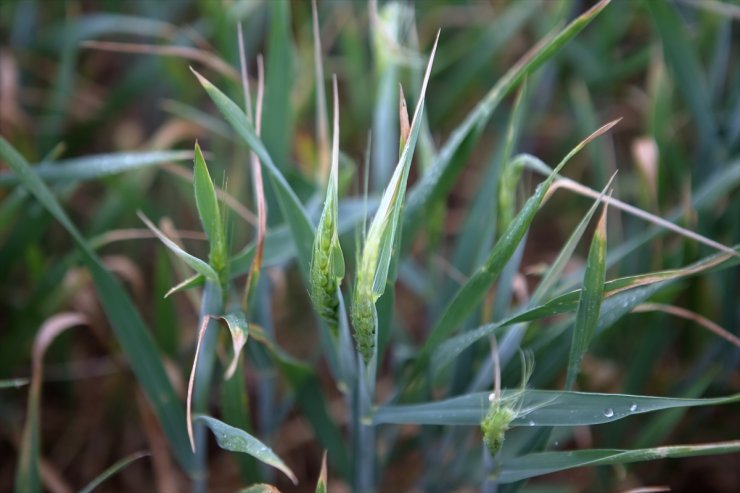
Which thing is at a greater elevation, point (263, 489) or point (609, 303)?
point (609, 303)

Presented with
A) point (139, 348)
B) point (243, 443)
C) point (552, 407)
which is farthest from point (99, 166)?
point (552, 407)

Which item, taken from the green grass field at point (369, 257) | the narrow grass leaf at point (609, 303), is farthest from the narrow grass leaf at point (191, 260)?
the narrow grass leaf at point (609, 303)

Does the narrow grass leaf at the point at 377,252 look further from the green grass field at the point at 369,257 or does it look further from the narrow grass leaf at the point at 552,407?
the narrow grass leaf at the point at 552,407

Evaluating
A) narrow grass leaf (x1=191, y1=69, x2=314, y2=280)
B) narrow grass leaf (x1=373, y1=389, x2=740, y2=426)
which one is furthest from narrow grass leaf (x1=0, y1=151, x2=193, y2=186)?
narrow grass leaf (x1=373, y1=389, x2=740, y2=426)

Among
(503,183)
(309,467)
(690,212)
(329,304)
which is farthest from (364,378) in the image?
(309,467)

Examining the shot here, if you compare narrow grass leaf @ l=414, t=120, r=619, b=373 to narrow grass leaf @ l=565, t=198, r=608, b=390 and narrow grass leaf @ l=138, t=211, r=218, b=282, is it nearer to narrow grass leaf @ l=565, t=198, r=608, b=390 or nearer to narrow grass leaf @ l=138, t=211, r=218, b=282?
narrow grass leaf @ l=565, t=198, r=608, b=390

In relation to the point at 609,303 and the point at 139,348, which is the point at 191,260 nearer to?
the point at 139,348
